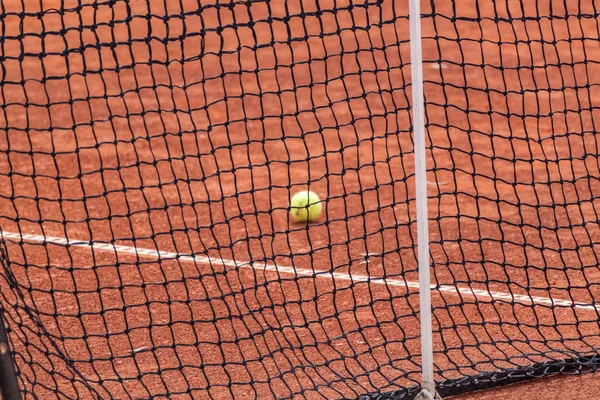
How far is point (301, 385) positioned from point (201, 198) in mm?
3034

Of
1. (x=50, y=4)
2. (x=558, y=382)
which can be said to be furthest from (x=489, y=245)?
(x=50, y=4)

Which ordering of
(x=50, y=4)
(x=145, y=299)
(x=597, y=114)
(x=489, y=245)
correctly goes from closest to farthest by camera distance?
(x=145, y=299), (x=489, y=245), (x=597, y=114), (x=50, y=4)

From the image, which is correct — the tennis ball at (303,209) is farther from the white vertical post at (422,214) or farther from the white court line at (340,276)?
the white vertical post at (422,214)

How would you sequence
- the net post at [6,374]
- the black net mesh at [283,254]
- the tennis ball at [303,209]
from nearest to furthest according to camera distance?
the net post at [6,374] → the black net mesh at [283,254] → the tennis ball at [303,209]

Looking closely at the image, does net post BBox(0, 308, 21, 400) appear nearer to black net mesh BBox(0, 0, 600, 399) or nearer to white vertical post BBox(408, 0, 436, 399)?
black net mesh BBox(0, 0, 600, 399)

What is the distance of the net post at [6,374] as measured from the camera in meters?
3.72

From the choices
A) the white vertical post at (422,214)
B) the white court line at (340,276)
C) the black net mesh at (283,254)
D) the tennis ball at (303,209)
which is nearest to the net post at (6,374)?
the black net mesh at (283,254)

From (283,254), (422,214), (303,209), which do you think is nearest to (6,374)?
(422,214)

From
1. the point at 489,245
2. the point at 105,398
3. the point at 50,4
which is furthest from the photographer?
the point at 50,4

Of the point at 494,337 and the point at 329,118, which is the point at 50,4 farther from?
the point at 494,337

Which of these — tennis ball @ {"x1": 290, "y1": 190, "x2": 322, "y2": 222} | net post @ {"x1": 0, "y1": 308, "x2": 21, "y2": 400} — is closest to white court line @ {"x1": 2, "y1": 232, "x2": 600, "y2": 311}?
tennis ball @ {"x1": 290, "y1": 190, "x2": 322, "y2": 222}

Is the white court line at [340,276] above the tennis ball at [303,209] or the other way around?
the other way around

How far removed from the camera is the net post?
12.2 feet

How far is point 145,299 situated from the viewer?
5.61 meters
